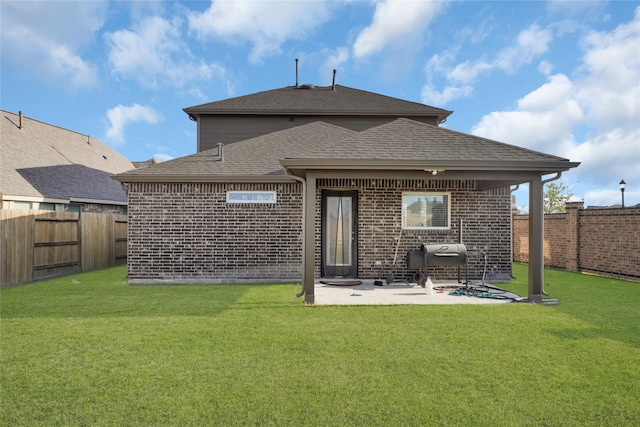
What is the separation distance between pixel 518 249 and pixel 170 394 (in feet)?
52.3

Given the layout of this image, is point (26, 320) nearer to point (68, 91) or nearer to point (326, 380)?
point (326, 380)

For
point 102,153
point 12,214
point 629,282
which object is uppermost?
point 102,153

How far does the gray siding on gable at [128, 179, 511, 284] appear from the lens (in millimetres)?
9742

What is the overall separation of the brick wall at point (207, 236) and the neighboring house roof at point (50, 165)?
528 cm

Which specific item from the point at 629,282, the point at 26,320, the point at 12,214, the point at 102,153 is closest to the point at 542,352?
the point at 26,320

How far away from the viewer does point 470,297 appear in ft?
25.8

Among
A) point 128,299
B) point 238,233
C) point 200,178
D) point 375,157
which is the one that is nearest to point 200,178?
point 200,178

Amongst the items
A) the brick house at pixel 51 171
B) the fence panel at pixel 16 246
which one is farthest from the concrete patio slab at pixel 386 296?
the brick house at pixel 51 171

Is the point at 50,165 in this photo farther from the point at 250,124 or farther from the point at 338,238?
the point at 338,238

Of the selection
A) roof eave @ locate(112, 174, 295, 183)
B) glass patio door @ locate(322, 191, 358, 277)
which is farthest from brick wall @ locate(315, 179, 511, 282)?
roof eave @ locate(112, 174, 295, 183)

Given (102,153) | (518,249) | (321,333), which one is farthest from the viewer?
(102,153)

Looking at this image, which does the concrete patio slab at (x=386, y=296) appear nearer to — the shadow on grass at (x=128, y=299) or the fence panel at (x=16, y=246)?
the shadow on grass at (x=128, y=299)

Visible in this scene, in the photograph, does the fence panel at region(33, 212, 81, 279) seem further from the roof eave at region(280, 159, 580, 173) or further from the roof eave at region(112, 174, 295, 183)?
the roof eave at region(280, 159, 580, 173)

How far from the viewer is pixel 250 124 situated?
578 inches
